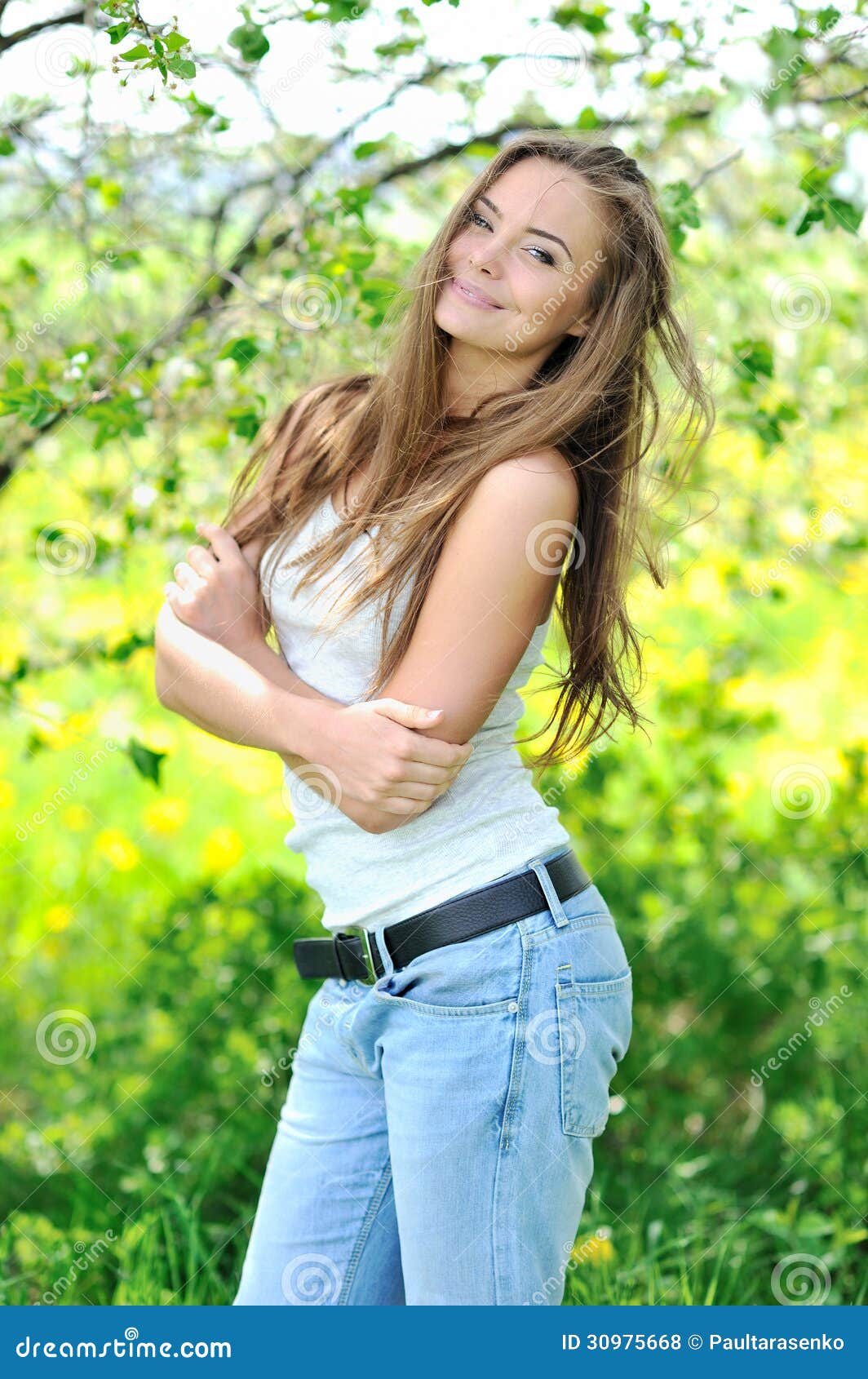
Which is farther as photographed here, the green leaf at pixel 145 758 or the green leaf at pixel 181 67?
the green leaf at pixel 145 758

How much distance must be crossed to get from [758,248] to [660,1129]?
2.34 m

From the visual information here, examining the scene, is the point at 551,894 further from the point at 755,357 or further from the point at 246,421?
the point at 755,357

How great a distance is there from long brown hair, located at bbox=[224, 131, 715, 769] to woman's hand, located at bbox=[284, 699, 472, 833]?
0.28ft

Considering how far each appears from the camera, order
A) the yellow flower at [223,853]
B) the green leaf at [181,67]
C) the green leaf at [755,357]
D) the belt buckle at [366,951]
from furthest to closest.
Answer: the yellow flower at [223,853] < the green leaf at [755,357] < the green leaf at [181,67] < the belt buckle at [366,951]

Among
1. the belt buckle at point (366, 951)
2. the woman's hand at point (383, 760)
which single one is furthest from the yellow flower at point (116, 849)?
the woman's hand at point (383, 760)

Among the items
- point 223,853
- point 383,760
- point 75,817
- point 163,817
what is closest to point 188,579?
point 383,760

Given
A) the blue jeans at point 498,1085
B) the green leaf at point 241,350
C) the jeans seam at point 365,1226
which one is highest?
the green leaf at point 241,350

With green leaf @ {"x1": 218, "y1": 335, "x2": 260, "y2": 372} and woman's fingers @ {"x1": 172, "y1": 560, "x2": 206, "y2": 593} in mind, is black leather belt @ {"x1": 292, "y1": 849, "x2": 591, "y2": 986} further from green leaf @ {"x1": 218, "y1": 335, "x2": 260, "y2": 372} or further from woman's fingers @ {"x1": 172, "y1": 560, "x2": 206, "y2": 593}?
green leaf @ {"x1": 218, "y1": 335, "x2": 260, "y2": 372}

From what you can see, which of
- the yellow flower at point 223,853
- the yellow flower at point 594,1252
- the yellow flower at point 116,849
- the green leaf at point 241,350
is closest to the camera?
the green leaf at point 241,350

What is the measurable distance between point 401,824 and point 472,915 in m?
0.13

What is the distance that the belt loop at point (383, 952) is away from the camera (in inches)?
57.7

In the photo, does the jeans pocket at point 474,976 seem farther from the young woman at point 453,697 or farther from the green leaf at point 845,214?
the green leaf at point 845,214

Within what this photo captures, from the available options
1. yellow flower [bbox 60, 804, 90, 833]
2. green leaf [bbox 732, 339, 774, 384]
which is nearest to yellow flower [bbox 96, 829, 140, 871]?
yellow flower [bbox 60, 804, 90, 833]

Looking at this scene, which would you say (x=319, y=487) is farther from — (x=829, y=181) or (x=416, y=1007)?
(x=829, y=181)
